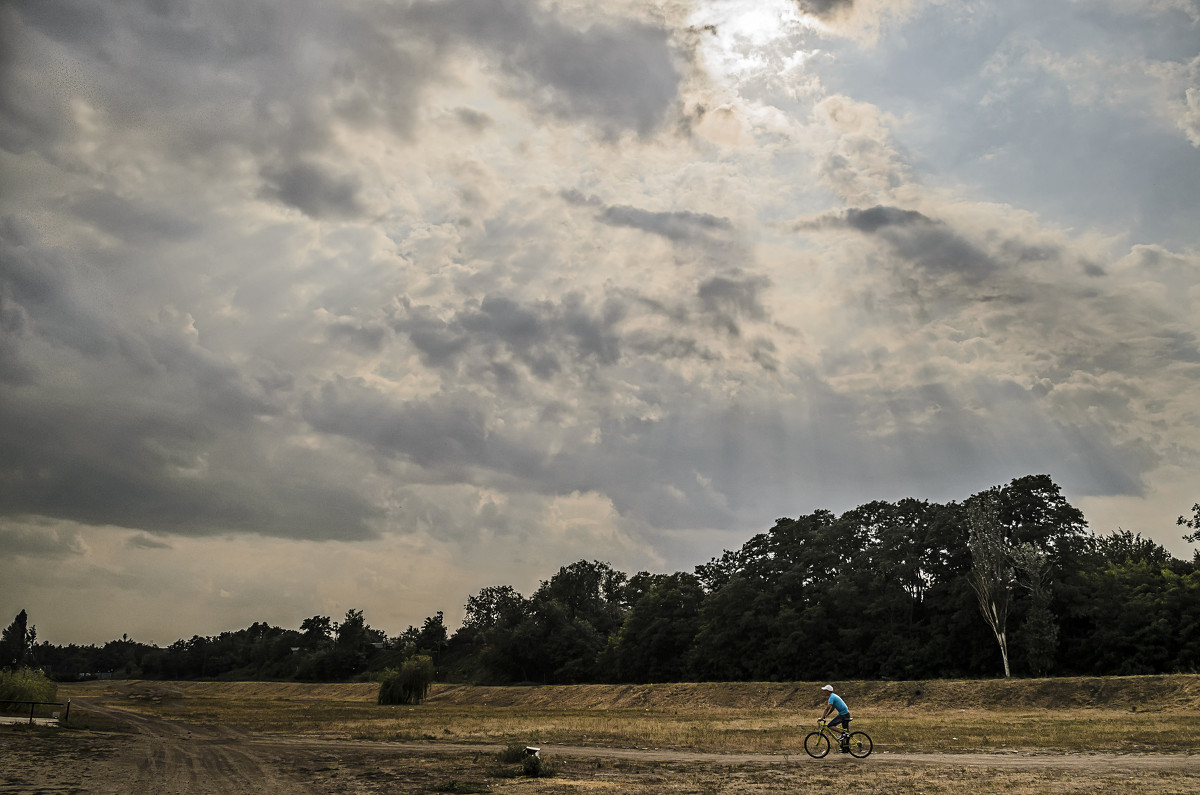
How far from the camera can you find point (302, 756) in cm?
3080

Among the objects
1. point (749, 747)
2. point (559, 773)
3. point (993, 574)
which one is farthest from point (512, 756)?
point (993, 574)

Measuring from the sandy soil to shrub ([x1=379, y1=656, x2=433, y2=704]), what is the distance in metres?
49.2

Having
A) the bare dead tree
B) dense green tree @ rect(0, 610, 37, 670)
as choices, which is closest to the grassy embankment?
the bare dead tree

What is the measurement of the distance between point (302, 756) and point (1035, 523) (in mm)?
68368

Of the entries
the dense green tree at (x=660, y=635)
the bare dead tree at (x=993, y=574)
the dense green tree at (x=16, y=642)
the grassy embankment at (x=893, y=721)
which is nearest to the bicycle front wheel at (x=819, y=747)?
the grassy embankment at (x=893, y=721)

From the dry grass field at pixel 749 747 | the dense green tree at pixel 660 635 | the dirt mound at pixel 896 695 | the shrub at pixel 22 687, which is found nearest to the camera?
the dry grass field at pixel 749 747

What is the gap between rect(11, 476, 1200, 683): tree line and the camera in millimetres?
63750

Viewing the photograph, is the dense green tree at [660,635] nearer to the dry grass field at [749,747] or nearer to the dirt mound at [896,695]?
the dirt mound at [896,695]

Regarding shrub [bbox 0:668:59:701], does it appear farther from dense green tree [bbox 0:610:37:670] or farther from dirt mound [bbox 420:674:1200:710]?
dense green tree [bbox 0:610:37:670]

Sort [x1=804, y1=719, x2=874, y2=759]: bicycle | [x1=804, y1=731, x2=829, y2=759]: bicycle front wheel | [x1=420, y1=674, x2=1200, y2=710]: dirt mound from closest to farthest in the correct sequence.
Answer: [x1=804, y1=719, x2=874, y2=759]: bicycle
[x1=804, y1=731, x2=829, y2=759]: bicycle front wheel
[x1=420, y1=674, x2=1200, y2=710]: dirt mound

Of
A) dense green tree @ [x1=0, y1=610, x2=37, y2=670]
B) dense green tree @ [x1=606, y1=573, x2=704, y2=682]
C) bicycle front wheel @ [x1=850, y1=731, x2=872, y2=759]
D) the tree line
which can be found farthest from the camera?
dense green tree @ [x1=0, y1=610, x2=37, y2=670]

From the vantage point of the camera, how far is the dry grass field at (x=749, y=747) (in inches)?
845

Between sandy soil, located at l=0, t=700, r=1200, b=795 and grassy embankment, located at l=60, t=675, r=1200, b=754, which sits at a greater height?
sandy soil, located at l=0, t=700, r=1200, b=795

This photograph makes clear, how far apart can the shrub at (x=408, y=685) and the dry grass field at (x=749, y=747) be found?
1987 centimetres
